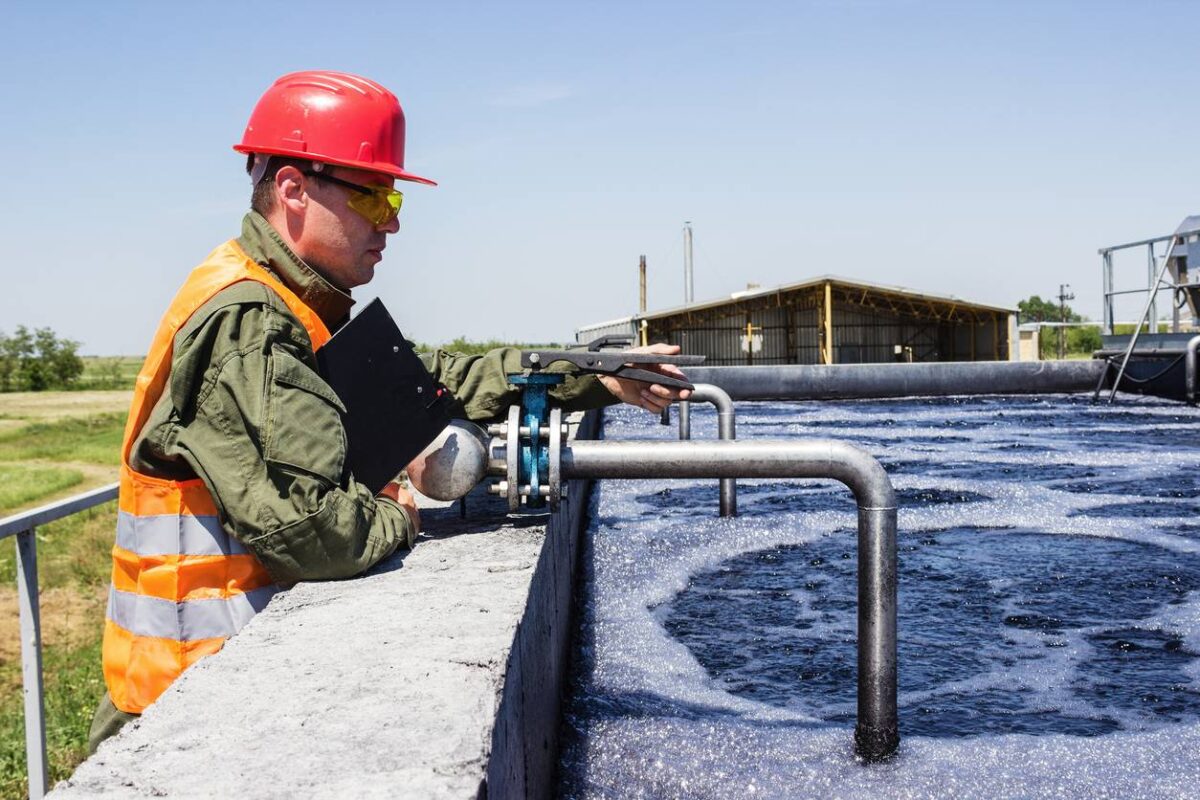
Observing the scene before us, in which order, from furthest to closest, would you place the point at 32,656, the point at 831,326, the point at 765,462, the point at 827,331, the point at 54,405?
the point at 54,405 < the point at 831,326 < the point at 827,331 < the point at 32,656 < the point at 765,462

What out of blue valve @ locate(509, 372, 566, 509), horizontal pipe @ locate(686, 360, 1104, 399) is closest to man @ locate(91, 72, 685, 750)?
blue valve @ locate(509, 372, 566, 509)

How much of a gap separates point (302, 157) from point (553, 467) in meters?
0.96

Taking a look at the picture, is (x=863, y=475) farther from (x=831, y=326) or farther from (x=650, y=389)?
(x=831, y=326)

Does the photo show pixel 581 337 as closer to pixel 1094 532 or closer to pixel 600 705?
pixel 1094 532

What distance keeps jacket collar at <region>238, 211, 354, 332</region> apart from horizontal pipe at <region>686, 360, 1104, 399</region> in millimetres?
13634

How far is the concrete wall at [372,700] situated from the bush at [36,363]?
85883 millimetres

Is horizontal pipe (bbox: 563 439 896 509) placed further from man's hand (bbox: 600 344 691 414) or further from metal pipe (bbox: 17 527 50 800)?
metal pipe (bbox: 17 527 50 800)

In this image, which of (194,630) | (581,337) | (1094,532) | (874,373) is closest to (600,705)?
(194,630)

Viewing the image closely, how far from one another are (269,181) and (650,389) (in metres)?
1.19

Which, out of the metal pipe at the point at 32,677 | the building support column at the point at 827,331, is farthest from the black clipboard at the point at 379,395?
the building support column at the point at 827,331

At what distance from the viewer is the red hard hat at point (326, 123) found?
2342mm

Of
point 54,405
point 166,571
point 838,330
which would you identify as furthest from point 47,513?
point 54,405

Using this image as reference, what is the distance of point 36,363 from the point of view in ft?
259

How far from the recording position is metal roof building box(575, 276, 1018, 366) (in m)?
31.2
